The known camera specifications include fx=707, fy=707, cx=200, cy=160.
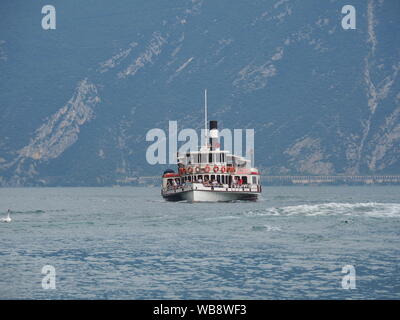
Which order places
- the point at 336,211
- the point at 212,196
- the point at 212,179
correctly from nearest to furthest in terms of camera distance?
the point at 336,211 → the point at 212,196 → the point at 212,179

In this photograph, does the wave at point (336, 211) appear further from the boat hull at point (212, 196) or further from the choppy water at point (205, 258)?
the boat hull at point (212, 196)

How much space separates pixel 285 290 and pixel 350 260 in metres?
10.2

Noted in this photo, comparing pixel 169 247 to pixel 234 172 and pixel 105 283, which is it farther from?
pixel 234 172

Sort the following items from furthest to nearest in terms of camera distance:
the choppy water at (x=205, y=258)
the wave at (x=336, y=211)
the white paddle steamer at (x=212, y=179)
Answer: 1. the white paddle steamer at (x=212, y=179)
2. the wave at (x=336, y=211)
3. the choppy water at (x=205, y=258)

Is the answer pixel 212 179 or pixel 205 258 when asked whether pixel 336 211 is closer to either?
pixel 212 179

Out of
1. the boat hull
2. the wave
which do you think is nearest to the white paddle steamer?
the boat hull

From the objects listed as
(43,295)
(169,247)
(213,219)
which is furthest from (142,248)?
(213,219)

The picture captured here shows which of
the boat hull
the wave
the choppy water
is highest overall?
the boat hull

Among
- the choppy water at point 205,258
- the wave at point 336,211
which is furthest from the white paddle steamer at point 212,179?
the choppy water at point 205,258

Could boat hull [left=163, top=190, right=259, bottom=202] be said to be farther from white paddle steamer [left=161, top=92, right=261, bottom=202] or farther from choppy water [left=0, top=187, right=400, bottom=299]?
choppy water [left=0, top=187, right=400, bottom=299]

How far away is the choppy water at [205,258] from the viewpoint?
3403 cm

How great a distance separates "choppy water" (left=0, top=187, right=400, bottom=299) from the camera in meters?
34.0

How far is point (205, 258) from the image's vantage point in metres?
44.2

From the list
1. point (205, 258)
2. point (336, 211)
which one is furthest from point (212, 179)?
point (205, 258)
